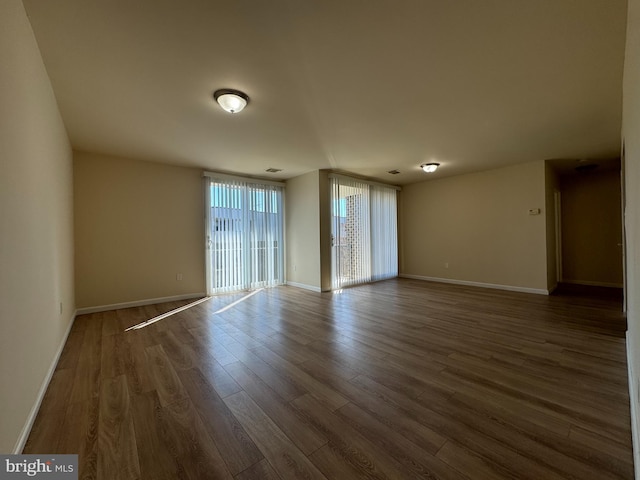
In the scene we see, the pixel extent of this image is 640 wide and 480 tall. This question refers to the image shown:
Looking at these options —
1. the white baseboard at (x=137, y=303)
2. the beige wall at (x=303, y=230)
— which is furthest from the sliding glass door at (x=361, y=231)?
the white baseboard at (x=137, y=303)

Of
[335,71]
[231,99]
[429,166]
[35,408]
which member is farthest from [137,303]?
[429,166]

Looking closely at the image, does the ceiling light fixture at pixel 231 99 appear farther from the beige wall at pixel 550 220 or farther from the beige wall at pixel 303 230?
the beige wall at pixel 550 220

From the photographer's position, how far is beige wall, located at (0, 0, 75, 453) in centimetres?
129

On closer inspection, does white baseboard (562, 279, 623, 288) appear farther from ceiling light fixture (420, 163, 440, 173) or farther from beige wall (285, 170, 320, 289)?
beige wall (285, 170, 320, 289)

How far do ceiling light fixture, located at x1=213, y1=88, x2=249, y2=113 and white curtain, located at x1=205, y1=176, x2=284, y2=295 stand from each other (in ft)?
9.24

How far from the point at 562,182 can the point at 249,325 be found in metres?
7.45

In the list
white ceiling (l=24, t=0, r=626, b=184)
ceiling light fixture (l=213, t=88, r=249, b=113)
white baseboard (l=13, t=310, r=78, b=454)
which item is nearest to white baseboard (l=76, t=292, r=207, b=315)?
white baseboard (l=13, t=310, r=78, b=454)

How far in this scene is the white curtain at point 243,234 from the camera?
5.11 metres

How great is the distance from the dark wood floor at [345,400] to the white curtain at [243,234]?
1.96 meters

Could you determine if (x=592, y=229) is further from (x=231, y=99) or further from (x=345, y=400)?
(x=231, y=99)

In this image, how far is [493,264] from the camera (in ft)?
17.7

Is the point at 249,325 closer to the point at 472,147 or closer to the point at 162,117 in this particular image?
the point at 162,117

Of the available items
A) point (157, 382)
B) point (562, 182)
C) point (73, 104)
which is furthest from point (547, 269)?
point (73, 104)

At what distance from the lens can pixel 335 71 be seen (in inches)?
85.1
